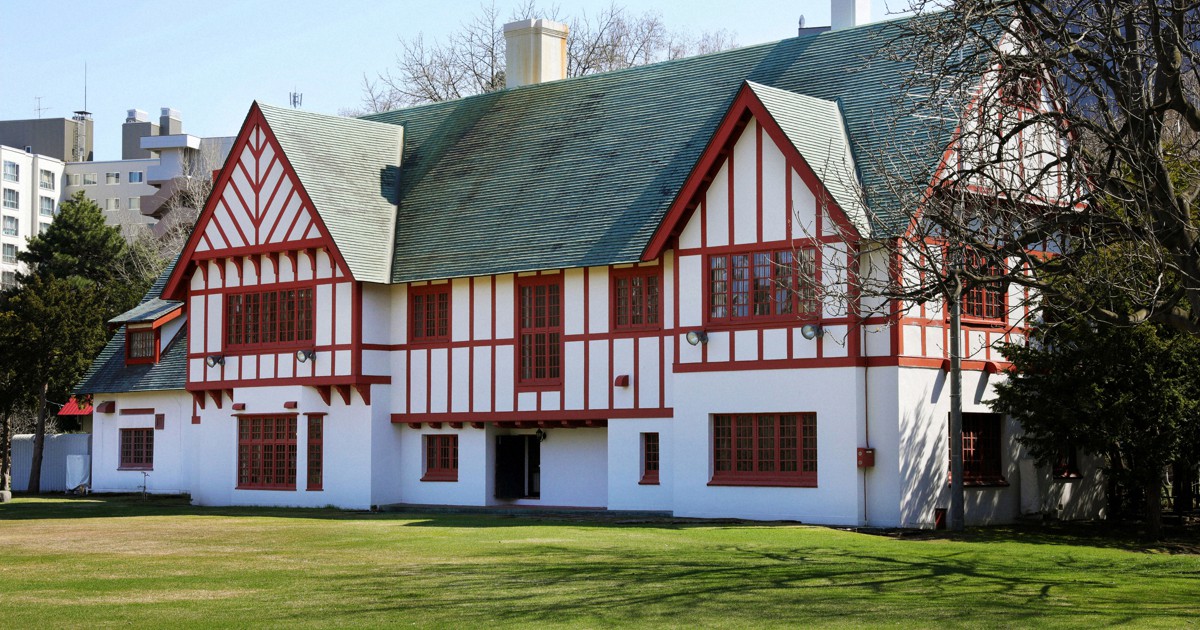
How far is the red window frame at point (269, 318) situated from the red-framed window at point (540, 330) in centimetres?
637

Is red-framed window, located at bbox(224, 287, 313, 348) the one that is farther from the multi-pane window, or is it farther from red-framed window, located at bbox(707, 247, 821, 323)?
red-framed window, located at bbox(707, 247, 821, 323)

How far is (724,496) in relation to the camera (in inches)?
1208

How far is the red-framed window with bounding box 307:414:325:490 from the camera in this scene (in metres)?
38.3

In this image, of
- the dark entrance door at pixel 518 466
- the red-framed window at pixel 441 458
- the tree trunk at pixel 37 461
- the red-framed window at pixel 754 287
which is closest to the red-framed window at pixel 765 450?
the red-framed window at pixel 754 287

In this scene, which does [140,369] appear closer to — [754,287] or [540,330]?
[540,330]

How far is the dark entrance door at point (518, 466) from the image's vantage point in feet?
120

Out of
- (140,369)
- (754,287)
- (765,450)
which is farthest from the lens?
(140,369)

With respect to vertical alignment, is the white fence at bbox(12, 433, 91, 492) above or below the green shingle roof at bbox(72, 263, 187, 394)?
below

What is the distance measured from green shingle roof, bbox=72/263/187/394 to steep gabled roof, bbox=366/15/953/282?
1102 cm

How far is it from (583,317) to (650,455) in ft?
12.1

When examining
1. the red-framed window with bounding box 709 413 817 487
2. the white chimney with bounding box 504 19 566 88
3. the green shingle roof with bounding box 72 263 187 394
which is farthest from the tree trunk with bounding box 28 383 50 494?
the red-framed window with bounding box 709 413 817 487

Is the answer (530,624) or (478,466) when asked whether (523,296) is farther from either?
(530,624)

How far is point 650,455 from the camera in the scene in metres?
33.1

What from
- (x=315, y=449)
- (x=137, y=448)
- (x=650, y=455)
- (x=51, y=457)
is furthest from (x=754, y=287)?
(x=51, y=457)
